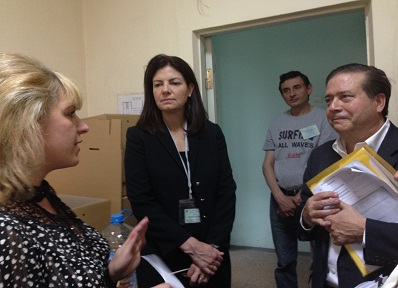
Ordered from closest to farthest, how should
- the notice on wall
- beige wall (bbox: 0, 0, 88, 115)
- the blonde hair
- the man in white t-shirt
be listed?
the blonde hair
beige wall (bbox: 0, 0, 88, 115)
the man in white t-shirt
the notice on wall

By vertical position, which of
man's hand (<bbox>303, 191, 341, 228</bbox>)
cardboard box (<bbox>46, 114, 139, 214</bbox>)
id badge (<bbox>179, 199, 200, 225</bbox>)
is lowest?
id badge (<bbox>179, 199, 200, 225</bbox>)

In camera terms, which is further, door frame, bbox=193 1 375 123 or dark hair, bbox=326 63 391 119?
door frame, bbox=193 1 375 123

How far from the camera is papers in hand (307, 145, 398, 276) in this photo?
Result: 1.05 meters

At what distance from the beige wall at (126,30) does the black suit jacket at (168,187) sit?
0.98 m

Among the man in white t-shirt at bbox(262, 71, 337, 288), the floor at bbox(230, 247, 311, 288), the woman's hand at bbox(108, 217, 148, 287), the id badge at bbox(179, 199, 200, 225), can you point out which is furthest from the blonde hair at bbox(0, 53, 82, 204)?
the floor at bbox(230, 247, 311, 288)

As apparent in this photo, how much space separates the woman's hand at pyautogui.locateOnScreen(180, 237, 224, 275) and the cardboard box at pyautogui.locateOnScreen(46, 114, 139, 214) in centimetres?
57

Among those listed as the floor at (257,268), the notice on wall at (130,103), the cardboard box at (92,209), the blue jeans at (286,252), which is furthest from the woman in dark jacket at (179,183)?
the floor at (257,268)

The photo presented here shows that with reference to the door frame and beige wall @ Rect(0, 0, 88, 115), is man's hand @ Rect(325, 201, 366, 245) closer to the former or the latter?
the door frame

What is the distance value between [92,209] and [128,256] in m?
0.81

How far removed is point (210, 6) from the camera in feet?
7.38

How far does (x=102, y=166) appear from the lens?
6.39ft

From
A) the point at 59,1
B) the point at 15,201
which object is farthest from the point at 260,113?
the point at 15,201

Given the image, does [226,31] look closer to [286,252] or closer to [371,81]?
[371,81]

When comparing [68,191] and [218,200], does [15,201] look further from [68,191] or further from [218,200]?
[68,191]
